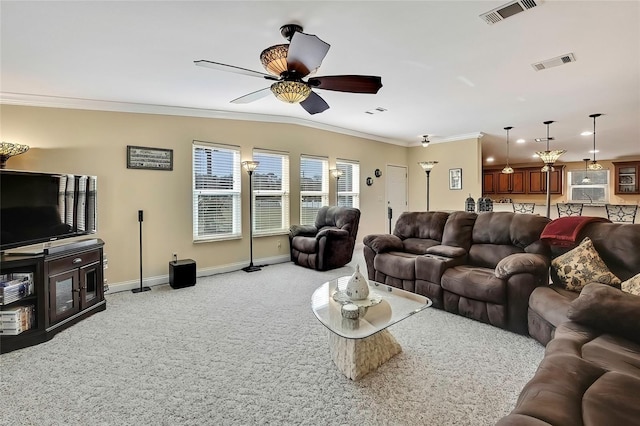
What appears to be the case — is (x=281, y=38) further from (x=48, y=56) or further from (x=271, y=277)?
(x=271, y=277)

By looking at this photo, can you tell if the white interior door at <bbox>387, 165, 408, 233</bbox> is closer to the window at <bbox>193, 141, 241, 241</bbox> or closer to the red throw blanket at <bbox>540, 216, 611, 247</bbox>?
the window at <bbox>193, 141, 241, 241</bbox>

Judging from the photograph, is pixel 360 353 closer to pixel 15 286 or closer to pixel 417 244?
pixel 417 244

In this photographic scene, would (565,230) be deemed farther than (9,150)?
No

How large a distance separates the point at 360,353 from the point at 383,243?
2142 mm

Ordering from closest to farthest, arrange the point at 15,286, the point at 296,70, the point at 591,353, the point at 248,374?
the point at 591,353
the point at 248,374
the point at 296,70
the point at 15,286

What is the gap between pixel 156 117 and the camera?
14.8ft

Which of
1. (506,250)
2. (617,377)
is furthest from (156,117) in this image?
(617,377)

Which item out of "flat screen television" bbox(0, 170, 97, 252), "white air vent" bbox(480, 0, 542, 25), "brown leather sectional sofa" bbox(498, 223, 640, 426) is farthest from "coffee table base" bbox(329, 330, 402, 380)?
"flat screen television" bbox(0, 170, 97, 252)

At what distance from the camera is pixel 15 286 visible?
266cm

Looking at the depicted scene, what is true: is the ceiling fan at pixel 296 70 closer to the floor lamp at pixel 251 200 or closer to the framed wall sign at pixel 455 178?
the floor lamp at pixel 251 200

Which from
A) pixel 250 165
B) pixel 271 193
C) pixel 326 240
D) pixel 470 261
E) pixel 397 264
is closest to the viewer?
pixel 470 261

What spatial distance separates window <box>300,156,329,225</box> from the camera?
6172 millimetres

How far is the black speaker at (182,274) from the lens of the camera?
425cm

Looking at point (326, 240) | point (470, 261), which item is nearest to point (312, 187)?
point (326, 240)
